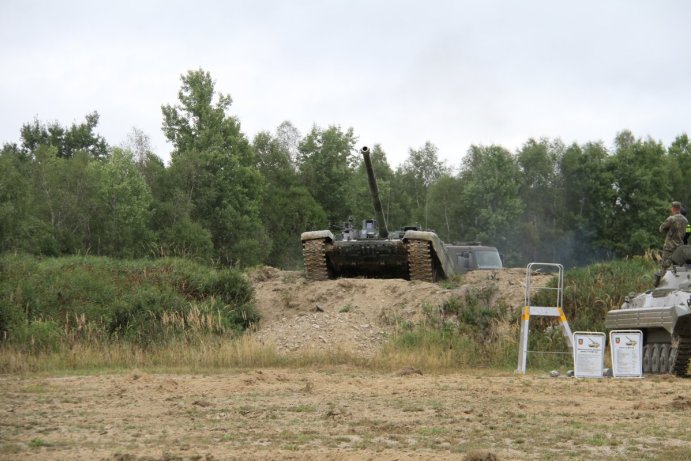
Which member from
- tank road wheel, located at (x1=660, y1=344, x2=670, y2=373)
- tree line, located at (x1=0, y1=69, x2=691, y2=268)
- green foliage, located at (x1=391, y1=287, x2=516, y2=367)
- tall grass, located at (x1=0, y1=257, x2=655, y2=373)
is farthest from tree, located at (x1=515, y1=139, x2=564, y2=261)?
tank road wheel, located at (x1=660, y1=344, x2=670, y2=373)

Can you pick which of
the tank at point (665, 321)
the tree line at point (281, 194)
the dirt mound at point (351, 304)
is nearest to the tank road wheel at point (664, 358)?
the tank at point (665, 321)

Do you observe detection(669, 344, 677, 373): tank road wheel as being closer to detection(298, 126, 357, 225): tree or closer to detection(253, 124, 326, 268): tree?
detection(253, 124, 326, 268): tree

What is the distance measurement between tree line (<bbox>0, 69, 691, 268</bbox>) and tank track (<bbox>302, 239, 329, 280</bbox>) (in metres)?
15.9

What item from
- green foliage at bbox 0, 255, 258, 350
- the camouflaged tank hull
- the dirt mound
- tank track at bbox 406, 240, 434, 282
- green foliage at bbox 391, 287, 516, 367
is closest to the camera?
green foliage at bbox 391, 287, 516, 367

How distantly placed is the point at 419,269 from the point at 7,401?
14.9 metres

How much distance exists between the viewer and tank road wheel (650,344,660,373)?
1767 cm

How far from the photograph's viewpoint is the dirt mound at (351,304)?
21484 millimetres

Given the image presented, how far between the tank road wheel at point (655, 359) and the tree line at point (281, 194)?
26.8 meters

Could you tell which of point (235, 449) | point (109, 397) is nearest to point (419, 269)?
point (109, 397)

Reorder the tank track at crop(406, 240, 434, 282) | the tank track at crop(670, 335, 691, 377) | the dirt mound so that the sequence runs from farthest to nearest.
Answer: the tank track at crop(406, 240, 434, 282)
the dirt mound
the tank track at crop(670, 335, 691, 377)

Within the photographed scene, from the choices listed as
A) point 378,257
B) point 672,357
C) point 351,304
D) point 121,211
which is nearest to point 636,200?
point 121,211

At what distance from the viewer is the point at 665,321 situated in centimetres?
1702

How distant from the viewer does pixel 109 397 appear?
41.3ft

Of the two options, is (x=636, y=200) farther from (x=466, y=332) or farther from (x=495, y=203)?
(x=466, y=332)
